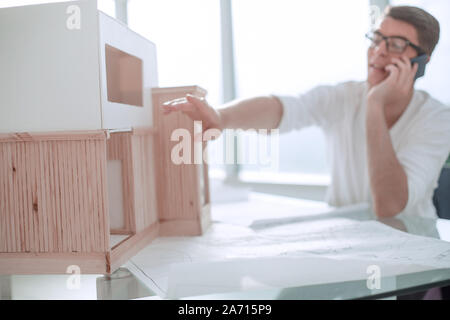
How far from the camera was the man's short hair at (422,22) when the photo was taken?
41.3 inches

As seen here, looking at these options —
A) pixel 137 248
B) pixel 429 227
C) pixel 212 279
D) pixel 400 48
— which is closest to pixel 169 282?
pixel 212 279

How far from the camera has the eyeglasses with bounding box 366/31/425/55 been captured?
1.10 m

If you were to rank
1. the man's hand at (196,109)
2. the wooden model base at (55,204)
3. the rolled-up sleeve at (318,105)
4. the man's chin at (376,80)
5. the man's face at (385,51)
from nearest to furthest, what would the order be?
the wooden model base at (55,204), the man's hand at (196,109), the man's face at (385,51), the man's chin at (376,80), the rolled-up sleeve at (318,105)

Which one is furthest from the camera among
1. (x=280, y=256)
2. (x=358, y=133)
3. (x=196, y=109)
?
(x=358, y=133)

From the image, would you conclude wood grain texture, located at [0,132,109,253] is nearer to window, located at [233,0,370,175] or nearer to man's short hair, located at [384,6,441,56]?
man's short hair, located at [384,6,441,56]

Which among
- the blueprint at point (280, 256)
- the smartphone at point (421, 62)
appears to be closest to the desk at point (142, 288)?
the blueprint at point (280, 256)

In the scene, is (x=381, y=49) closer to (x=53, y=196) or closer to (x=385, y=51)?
(x=385, y=51)

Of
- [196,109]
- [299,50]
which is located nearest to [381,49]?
[196,109]

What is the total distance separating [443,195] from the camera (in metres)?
1.14

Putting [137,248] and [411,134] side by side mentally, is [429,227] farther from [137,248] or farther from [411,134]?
[137,248]

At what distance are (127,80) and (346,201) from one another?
0.93m

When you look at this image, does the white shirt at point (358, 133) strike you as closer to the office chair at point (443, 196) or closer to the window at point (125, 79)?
the office chair at point (443, 196)

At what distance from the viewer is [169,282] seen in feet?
1.66

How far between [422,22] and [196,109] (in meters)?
0.72
